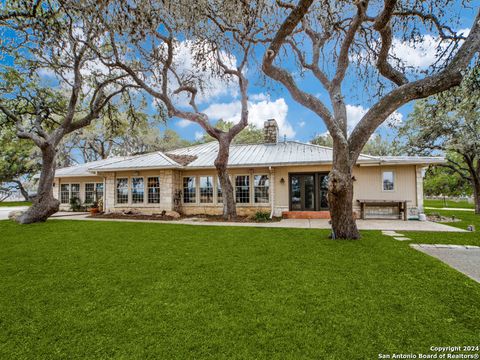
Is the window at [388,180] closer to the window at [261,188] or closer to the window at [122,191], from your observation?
the window at [261,188]

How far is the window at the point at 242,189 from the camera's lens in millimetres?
13016

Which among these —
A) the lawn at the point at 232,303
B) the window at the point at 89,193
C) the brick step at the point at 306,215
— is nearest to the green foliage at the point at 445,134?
the brick step at the point at 306,215

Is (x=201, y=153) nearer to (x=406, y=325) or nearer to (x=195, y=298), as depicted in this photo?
(x=195, y=298)

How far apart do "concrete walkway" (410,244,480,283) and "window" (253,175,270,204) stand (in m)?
7.23

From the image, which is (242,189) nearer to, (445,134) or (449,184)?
(445,134)

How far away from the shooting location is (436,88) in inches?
226

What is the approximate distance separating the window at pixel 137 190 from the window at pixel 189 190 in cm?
234

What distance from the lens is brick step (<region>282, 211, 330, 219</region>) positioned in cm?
1183

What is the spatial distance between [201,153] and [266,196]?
16.8ft

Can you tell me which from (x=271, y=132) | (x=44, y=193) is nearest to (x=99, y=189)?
(x=44, y=193)

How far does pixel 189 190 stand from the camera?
45.7 ft

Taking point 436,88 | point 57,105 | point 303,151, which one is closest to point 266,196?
point 303,151

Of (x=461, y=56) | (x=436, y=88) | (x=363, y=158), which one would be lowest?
(x=363, y=158)

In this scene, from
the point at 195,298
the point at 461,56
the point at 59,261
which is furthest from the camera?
the point at 461,56
